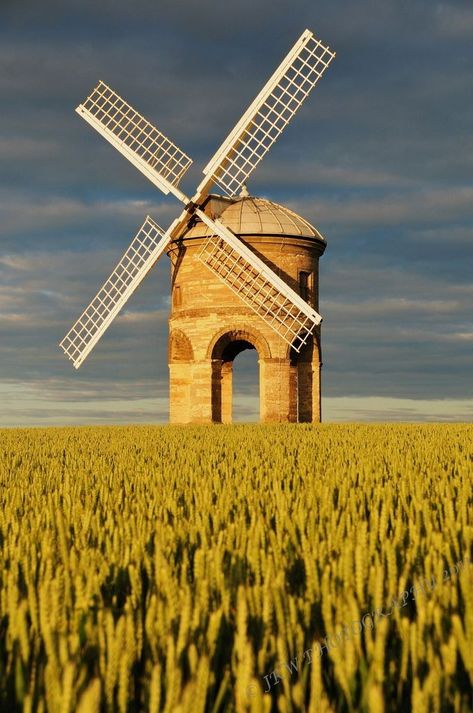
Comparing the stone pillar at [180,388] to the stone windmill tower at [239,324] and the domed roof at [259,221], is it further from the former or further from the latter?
the domed roof at [259,221]

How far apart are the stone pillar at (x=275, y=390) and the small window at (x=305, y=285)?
2544mm

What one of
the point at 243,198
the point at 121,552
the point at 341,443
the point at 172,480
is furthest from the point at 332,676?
the point at 243,198

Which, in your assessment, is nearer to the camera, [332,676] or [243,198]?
[332,676]

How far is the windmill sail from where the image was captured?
80.0 ft

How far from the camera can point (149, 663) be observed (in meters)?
2.62

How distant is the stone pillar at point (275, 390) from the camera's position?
82.5 ft

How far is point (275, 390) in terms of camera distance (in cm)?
2514

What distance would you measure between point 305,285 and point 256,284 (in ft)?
7.98

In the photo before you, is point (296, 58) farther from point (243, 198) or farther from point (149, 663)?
point (149, 663)

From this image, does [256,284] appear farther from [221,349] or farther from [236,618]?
[236,618]

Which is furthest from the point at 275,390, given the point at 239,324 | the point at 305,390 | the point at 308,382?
the point at 239,324

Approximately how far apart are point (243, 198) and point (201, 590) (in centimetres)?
2543

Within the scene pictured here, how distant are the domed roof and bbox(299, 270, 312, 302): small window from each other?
126 cm

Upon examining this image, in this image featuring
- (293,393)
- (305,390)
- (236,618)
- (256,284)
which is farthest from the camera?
(305,390)
